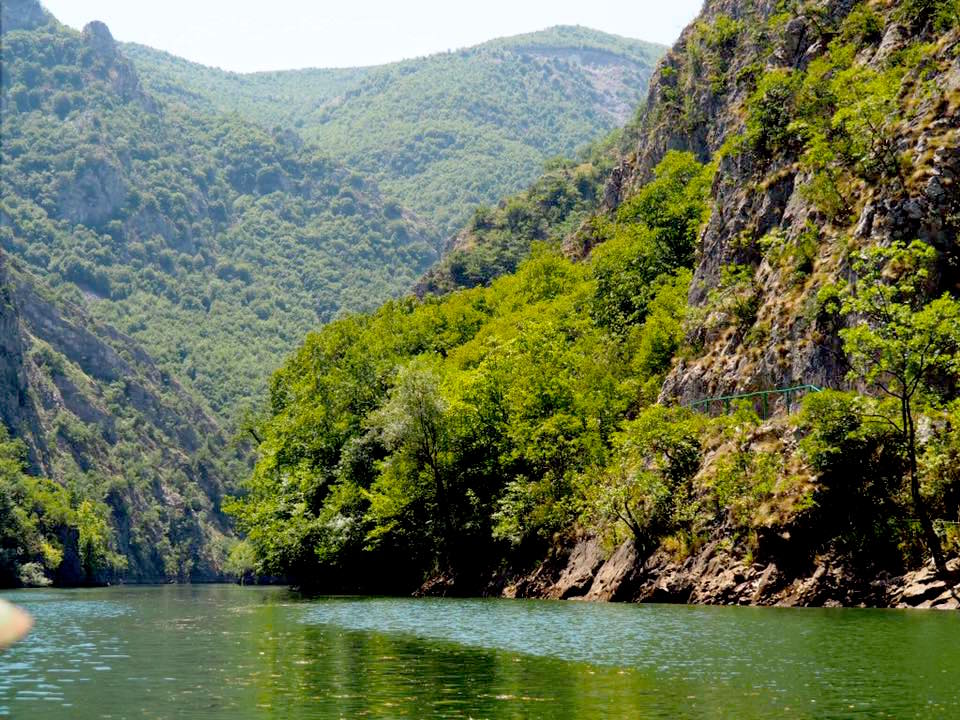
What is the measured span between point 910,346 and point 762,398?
552 inches

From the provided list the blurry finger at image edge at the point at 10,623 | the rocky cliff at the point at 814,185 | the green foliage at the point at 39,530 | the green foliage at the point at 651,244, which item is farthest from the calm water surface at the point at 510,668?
the green foliage at the point at 39,530

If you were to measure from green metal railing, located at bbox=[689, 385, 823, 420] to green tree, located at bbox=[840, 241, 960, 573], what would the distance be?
4.45m

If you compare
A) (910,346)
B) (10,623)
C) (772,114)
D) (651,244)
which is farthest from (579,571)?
(10,623)

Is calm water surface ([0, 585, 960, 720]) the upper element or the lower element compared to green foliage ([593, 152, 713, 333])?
lower

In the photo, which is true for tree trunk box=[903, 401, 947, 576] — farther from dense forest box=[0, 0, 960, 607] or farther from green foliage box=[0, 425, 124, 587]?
green foliage box=[0, 425, 124, 587]

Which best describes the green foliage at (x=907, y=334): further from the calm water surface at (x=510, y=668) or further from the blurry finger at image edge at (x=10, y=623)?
the blurry finger at image edge at (x=10, y=623)

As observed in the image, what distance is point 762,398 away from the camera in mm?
58969

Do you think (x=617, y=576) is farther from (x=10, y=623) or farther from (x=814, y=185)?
(x=10, y=623)

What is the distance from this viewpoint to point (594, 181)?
619 ft

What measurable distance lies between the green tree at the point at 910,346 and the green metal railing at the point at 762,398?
14.6 ft

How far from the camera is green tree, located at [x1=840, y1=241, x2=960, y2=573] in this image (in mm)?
45312

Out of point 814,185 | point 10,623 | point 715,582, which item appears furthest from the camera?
point 814,185

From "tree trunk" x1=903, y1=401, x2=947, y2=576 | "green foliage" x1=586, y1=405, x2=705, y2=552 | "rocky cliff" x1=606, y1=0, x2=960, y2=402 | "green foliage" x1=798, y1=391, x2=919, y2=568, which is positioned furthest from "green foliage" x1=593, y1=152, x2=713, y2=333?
"tree trunk" x1=903, y1=401, x2=947, y2=576

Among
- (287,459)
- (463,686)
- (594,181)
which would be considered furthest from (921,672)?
(594,181)
